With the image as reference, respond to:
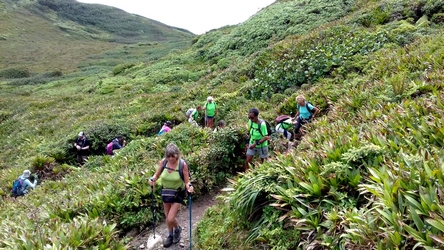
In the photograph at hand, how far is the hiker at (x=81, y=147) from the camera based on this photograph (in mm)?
14766

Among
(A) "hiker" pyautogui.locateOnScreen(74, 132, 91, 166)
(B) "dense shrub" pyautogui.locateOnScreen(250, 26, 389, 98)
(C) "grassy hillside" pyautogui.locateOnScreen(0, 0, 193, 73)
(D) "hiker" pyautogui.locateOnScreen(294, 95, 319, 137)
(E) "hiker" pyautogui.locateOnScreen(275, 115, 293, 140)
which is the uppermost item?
(C) "grassy hillside" pyautogui.locateOnScreen(0, 0, 193, 73)

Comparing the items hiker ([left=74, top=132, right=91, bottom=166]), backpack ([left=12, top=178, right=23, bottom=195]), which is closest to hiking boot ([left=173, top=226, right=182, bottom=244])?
backpack ([left=12, top=178, right=23, bottom=195])

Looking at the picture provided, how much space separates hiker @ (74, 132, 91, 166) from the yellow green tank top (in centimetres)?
996

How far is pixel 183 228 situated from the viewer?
7.06m

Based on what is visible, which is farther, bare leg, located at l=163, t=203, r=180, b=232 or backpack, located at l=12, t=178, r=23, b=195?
backpack, located at l=12, t=178, r=23, b=195

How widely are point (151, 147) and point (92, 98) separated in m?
18.8

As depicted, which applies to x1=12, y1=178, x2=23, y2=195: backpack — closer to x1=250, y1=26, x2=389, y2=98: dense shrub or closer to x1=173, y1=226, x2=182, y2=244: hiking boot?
x1=173, y1=226, x2=182, y2=244: hiking boot

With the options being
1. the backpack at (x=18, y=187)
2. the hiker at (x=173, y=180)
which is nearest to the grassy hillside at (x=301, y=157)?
the hiker at (x=173, y=180)

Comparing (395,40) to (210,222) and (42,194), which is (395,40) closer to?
(210,222)

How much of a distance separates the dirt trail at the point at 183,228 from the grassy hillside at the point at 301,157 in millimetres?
278

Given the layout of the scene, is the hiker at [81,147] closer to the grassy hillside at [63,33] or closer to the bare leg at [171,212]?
the bare leg at [171,212]

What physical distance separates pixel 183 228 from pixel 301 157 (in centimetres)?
296

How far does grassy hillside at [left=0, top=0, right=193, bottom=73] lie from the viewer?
7366cm

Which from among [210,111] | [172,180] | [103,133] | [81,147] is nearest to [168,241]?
[172,180]
